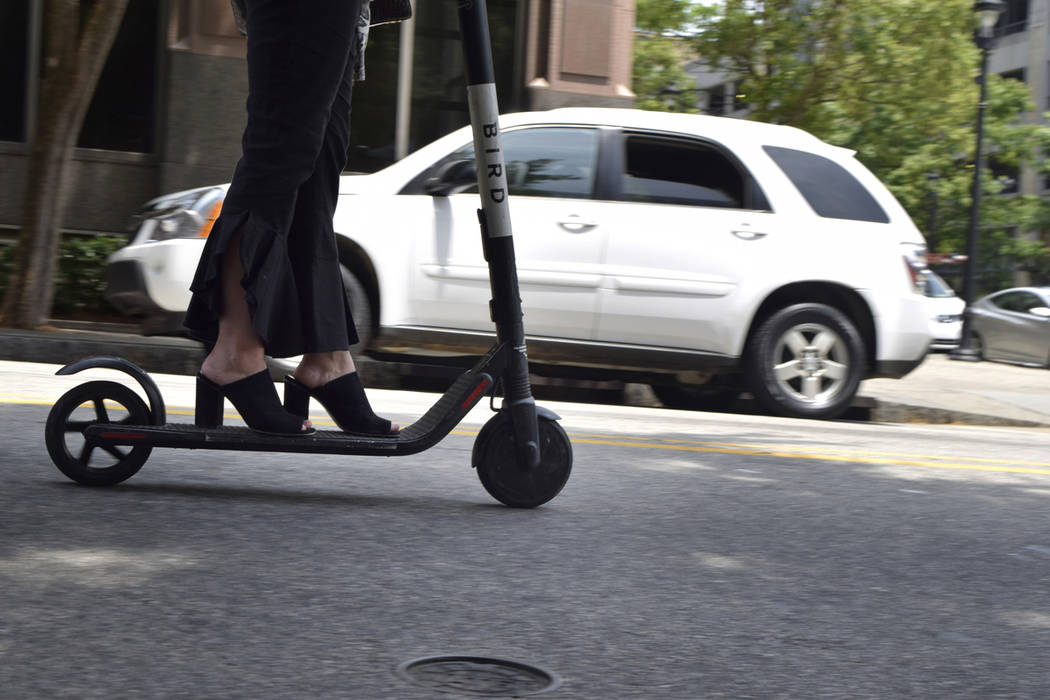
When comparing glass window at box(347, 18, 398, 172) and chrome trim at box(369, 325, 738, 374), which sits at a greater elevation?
glass window at box(347, 18, 398, 172)

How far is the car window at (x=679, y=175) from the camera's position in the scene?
829 centimetres

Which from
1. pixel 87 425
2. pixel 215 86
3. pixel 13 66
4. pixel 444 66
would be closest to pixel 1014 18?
pixel 444 66

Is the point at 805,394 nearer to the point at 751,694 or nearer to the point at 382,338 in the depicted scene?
the point at 382,338

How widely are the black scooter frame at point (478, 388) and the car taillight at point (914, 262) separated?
17.2 feet

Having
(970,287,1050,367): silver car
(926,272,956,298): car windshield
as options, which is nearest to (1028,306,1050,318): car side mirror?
(970,287,1050,367): silver car

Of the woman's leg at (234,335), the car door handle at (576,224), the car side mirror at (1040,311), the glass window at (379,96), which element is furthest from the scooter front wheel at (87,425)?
the car side mirror at (1040,311)

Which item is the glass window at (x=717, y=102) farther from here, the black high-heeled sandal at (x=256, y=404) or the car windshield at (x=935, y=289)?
the black high-heeled sandal at (x=256, y=404)

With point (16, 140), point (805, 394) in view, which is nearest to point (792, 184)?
point (805, 394)

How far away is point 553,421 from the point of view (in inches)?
145

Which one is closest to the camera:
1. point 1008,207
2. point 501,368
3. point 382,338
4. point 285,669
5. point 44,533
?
point 285,669

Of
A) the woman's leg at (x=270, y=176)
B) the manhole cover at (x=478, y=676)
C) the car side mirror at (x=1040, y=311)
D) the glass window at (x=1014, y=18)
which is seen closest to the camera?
the manhole cover at (x=478, y=676)

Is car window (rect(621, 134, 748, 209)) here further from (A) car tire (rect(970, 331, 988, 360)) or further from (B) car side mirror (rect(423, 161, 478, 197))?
(A) car tire (rect(970, 331, 988, 360))

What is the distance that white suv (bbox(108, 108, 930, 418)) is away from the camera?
317 inches

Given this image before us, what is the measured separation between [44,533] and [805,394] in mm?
5984
